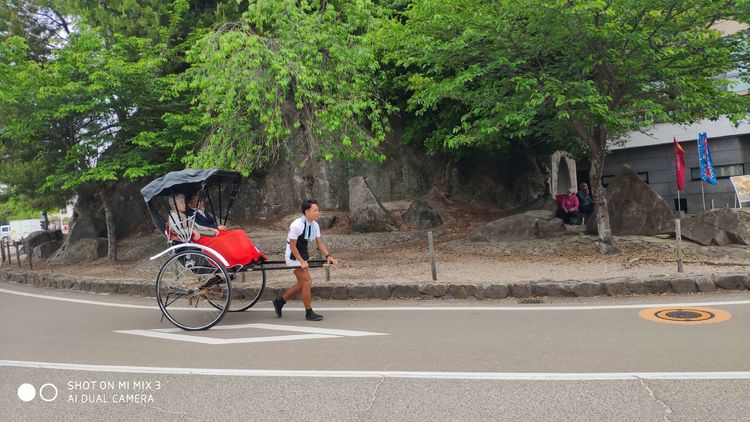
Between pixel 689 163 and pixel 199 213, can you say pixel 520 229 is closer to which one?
pixel 199 213

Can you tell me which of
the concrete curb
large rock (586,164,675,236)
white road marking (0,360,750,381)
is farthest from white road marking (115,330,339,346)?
large rock (586,164,675,236)

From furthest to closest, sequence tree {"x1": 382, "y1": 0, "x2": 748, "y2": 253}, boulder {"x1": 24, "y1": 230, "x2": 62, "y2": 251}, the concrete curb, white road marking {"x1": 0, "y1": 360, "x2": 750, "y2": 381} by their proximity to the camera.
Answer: boulder {"x1": 24, "y1": 230, "x2": 62, "y2": 251}
tree {"x1": 382, "y1": 0, "x2": 748, "y2": 253}
the concrete curb
white road marking {"x1": 0, "y1": 360, "x2": 750, "y2": 381}

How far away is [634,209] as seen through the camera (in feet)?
42.9

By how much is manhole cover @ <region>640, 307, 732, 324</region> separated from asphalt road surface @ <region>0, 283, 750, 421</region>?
0.12 feet

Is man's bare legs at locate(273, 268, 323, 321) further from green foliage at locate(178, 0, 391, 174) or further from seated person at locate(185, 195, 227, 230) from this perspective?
green foliage at locate(178, 0, 391, 174)

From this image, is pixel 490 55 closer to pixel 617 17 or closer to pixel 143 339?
pixel 617 17

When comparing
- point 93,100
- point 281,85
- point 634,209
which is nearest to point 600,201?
point 634,209

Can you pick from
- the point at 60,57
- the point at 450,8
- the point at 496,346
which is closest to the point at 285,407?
the point at 496,346

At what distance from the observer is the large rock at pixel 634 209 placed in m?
12.5

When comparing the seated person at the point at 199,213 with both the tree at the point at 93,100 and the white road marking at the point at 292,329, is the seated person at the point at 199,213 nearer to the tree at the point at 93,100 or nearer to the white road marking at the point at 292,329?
the white road marking at the point at 292,329

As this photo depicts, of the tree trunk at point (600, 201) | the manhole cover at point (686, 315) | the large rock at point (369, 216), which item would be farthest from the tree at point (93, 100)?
the manhole cover at point (686, 315)

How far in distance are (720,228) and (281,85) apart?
9.89 m

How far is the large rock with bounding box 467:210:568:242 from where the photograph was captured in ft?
43.6

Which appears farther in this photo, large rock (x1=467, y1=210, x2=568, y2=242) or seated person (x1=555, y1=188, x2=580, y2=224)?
seated person (x1=555, y1=188, x2=580, y2=224)
